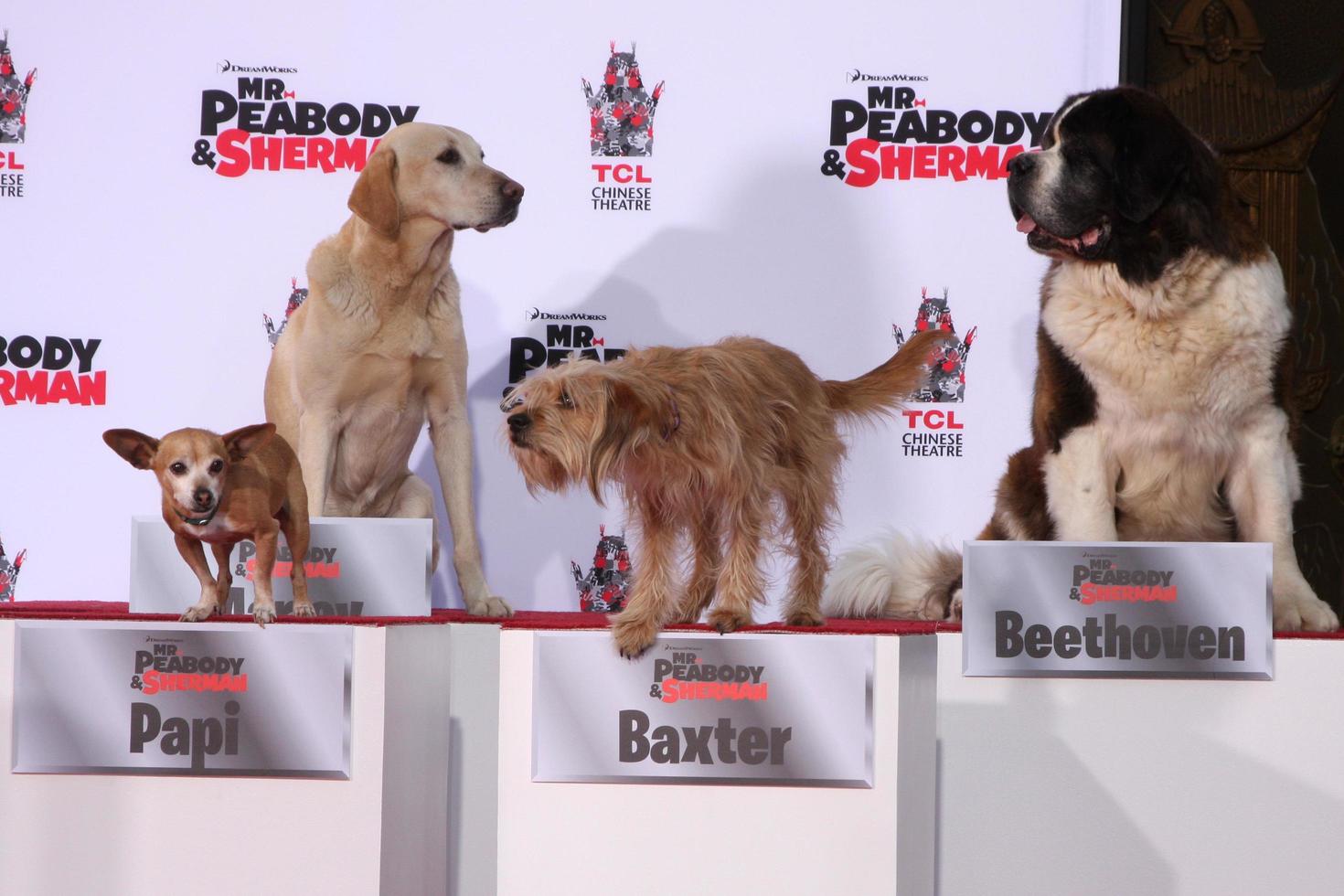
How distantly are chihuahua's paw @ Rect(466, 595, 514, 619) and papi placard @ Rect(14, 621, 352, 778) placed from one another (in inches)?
33.1

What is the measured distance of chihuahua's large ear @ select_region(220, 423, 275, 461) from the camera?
93.2 inches

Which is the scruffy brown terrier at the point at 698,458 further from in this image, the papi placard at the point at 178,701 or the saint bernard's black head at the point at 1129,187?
the saint bernard's black head at the point at 1129,187

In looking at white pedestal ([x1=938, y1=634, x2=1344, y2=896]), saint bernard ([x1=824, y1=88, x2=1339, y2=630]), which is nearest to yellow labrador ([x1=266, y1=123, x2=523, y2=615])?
white pedestal ([x1=938, y1=634, x2=1344, y2=896])

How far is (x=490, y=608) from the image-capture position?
2.98m

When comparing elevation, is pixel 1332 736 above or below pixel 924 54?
below

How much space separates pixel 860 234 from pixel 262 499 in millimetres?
2232

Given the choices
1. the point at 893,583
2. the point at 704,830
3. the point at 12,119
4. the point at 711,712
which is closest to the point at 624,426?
the point at 711,712

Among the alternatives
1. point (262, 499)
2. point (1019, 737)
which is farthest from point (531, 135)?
point (1019, 737)

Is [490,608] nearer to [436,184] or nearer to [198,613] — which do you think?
[198,613]

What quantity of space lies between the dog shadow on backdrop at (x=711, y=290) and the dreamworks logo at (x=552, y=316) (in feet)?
0.06

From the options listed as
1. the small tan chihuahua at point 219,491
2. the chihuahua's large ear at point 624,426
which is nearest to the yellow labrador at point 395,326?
the small tan chihuahua at point 219,491

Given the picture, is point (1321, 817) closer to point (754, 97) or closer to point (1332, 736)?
point (1332, 736)

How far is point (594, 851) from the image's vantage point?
2.15m

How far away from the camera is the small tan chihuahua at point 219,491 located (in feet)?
7.53
